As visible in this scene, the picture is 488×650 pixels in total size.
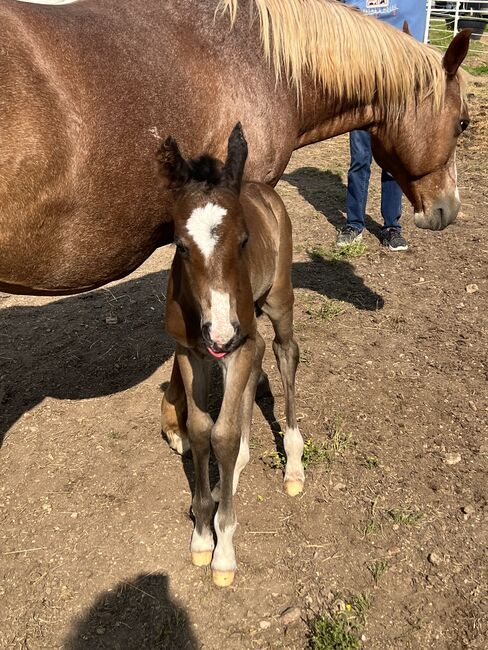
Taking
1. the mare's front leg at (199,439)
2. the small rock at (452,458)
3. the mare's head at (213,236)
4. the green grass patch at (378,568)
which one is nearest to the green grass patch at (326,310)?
the small rock at (452,458)

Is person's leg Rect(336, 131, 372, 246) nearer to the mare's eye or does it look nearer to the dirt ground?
the dirt ground

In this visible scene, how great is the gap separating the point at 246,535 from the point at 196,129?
5.99ft

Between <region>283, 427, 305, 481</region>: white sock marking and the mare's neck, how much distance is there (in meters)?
1.60

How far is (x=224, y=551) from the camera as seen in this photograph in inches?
103

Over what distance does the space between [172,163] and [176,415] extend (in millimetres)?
1504

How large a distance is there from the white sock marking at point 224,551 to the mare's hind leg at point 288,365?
480 millimetres

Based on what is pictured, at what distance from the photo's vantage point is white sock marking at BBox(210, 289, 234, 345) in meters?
2.05

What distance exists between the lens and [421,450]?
333 centimetres

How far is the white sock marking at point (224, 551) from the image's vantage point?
259 centimetres

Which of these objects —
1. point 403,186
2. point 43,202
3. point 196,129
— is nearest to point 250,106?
point 196,129

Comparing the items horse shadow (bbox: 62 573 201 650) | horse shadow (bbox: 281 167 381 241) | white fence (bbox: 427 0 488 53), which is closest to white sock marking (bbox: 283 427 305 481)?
horse shadow (bbox: 62 573 201 650)

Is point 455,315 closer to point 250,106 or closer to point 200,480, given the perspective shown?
point 250,106

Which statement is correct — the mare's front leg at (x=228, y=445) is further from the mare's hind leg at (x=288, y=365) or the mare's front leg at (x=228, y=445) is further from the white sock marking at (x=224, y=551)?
the mare's hind leg at (x=288, y=365)

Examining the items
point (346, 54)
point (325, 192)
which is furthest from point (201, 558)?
point (325, 192)
